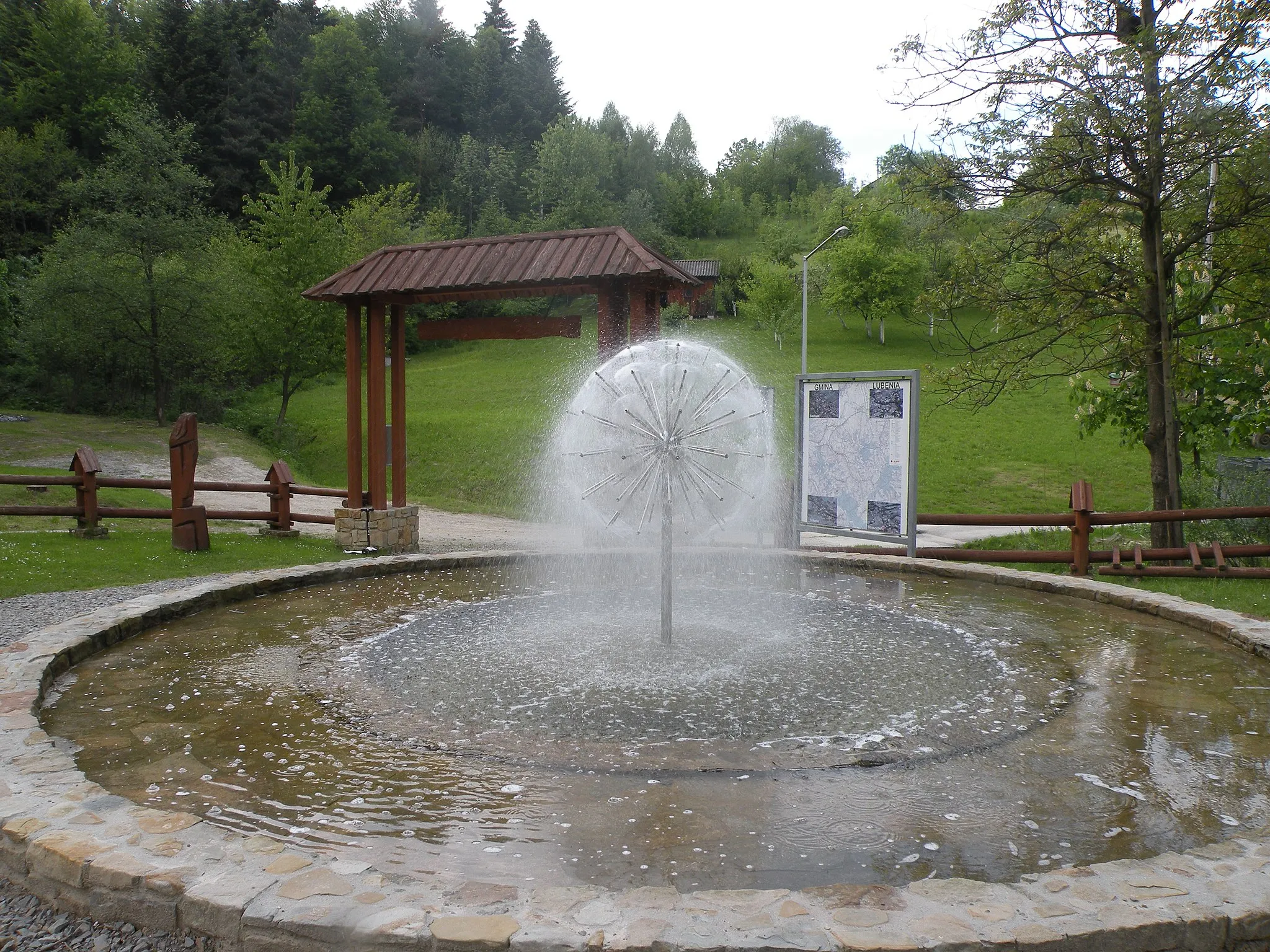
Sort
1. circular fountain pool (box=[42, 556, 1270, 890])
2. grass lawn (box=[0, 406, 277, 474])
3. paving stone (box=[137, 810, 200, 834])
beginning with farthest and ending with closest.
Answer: grass lawn (box=[0, 406, 277, 474]) < circular fountain pool (box=[42, 556, 1270, 890]) < paving stone (box=[137, 810, 200, 834])

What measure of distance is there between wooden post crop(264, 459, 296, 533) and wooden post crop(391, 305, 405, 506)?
6.61 feet

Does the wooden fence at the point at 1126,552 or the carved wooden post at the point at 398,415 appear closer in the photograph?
the wooden fence at the point at 1126,552

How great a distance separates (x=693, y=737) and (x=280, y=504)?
1070cm

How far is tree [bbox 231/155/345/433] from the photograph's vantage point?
1178 inches

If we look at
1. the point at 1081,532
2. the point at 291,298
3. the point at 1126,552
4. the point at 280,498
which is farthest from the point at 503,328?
the point at 291,298

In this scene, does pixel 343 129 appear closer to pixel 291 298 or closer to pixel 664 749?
pixel 291 298

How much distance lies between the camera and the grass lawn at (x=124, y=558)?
34.0ft

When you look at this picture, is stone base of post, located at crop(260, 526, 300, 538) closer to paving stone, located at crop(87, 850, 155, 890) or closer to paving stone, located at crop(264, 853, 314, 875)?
paving stone, located at crop(87, 850, 155, 890)

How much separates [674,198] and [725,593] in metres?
71.9

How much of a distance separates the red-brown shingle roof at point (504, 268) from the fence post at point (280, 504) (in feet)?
10.2

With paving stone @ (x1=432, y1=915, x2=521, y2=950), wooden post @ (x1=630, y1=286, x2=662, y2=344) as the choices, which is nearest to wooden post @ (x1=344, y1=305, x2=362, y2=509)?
wooden post @ (x1=630, y1=286, x2=662, y2=344)

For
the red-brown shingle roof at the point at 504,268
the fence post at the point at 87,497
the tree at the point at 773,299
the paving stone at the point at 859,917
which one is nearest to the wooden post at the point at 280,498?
the fence post at the point at 87,497

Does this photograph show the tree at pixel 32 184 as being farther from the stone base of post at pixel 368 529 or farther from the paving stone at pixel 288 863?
the paving stone at pixel 288 863

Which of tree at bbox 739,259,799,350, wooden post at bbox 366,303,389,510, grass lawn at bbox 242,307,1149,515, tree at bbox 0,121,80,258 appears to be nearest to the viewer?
wooden post at bbox 366,303,389,510
